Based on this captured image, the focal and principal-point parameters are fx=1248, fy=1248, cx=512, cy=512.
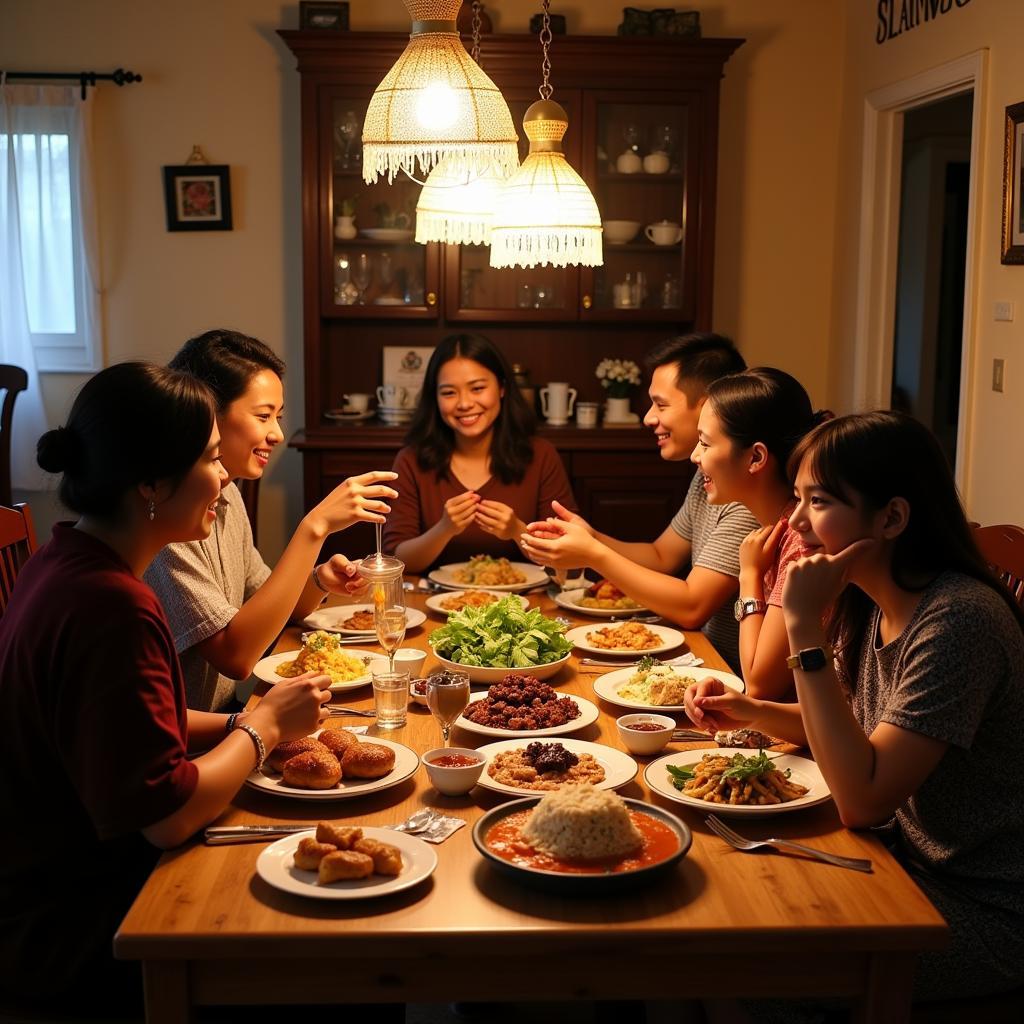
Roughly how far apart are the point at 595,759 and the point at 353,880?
49 centimetres

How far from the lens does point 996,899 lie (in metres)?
1.66

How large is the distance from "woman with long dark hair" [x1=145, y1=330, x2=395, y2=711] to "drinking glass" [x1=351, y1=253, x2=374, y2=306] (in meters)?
2.20

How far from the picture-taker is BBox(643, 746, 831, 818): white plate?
1.64 metres

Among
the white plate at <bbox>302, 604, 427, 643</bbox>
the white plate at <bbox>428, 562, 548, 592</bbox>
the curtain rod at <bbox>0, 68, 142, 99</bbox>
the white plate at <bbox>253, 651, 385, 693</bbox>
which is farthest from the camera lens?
the curtain rod at <bbox>0, 68, 142, 99</bbox>

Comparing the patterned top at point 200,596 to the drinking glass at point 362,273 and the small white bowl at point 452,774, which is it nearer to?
the small white bowl at point 452,774

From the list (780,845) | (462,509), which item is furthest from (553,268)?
(780,845)

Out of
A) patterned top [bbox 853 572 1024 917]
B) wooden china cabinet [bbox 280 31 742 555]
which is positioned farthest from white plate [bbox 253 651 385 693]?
wooden china cabinet [bbox 280 31 742 555]

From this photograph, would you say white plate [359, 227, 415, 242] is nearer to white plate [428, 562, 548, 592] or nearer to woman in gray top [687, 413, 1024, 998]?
white plate [428, 562, 548, 592]

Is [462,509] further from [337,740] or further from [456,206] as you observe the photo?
[337,740]

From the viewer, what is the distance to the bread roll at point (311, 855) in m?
1.46

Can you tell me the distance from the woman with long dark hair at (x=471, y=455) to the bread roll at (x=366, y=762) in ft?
5.42

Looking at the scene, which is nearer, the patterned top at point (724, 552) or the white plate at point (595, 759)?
the white plate at point (595, 759)

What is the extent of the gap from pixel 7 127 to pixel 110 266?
2.10 ft

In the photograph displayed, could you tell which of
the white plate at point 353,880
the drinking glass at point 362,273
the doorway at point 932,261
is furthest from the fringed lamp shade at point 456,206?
the doorway at point 932,261
